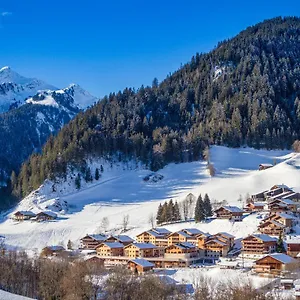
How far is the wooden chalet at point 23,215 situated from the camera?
93.1 m

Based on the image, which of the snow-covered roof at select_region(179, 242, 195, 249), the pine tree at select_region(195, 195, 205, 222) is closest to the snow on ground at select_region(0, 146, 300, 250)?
the pine tree at select_region(195, 195, 205, 222)

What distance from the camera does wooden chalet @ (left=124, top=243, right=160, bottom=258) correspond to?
67.2 meters

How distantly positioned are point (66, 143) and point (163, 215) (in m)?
44.6

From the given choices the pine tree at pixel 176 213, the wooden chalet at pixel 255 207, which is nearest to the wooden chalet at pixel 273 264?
the wooden chalet at pixel 255 207

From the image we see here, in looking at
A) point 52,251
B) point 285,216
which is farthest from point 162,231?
point 285,216

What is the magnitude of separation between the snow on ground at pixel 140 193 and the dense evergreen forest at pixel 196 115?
4567 millimetres

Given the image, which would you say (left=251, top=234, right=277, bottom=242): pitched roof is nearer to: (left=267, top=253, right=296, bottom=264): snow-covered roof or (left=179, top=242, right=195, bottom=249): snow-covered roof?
(left=267, top=253, right=296, bottom=264): snow-covered roof

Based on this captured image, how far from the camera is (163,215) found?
8162 cm

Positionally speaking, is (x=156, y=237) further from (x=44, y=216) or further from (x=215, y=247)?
(x=44, y=216)

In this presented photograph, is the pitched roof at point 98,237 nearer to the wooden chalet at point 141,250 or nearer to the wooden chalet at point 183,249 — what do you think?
the wooden chalet at point 141,250

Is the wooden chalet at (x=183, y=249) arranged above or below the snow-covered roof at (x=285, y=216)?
below

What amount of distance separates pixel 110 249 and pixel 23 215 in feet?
97.8

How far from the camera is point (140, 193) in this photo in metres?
103

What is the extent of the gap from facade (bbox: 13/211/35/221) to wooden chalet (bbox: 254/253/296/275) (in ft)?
161
